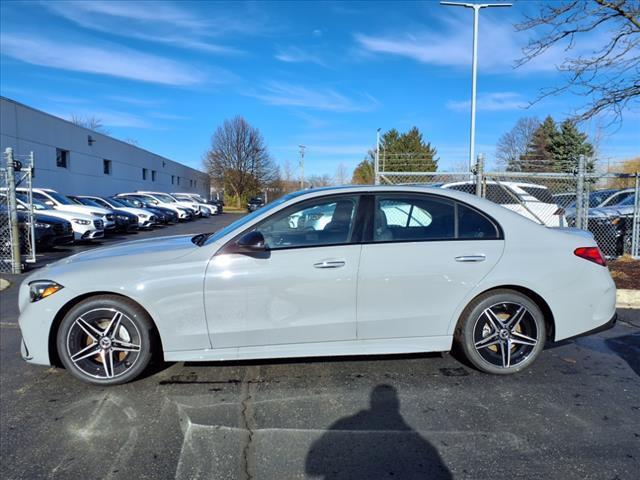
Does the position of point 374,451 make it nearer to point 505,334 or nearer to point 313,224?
point 505,334

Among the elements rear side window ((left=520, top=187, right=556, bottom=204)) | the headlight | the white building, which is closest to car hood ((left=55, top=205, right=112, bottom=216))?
the white building

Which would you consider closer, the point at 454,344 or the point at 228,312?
the point at 228,312

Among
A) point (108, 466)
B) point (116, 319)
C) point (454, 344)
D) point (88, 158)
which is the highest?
point (88, 158)

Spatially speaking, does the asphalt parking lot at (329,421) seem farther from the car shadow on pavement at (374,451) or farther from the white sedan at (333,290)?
the white sedan at (333,290)

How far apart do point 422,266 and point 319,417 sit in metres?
1.39

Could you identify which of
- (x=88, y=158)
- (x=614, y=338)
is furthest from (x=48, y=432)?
(x=88, y=158)

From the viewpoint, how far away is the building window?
2634 centimetres

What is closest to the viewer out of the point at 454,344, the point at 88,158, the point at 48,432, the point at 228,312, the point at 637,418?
the point at 48,432

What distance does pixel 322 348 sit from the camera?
3.42 metres

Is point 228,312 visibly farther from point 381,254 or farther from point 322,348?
point 381,254

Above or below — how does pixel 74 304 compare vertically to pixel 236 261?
below

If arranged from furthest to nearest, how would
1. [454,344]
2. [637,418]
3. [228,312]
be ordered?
[454,344] < [228,312] < [637,418]

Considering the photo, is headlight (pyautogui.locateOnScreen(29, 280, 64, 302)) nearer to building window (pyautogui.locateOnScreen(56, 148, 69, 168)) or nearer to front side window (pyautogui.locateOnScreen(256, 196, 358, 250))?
front side window (pyautogui.locateOnScreen(256, 196, 358, 250))

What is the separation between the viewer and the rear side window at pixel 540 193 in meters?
10.1
